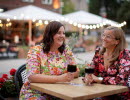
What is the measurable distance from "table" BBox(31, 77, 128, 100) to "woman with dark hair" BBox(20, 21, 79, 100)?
91 mm

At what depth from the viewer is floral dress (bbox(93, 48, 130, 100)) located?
121 inches

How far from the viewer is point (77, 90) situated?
271 cm

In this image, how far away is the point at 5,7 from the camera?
25.6 meters

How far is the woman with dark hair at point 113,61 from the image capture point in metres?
3.09

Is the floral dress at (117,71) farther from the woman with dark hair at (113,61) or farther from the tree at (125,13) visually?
the tree at (125,13)

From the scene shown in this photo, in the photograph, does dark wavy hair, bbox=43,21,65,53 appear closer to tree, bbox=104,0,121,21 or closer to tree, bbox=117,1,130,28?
tree, bbox=117,1,130,28

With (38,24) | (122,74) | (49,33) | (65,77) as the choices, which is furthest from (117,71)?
(38,24)

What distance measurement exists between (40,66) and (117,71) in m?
0.91

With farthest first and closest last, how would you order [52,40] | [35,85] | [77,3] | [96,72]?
[77,3] → [96,72] → [52,40] → [35,85]

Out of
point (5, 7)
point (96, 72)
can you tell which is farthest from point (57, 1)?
point (96, 72)

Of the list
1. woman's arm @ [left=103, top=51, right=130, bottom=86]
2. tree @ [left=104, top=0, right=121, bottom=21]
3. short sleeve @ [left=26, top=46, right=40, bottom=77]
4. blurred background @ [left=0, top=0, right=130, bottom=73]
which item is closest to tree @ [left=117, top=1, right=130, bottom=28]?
blurred background @ [left=0, top=0, right=130, bottom=73]

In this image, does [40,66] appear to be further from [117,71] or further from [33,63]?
[117,71]

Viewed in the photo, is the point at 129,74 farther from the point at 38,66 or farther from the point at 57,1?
the point at 57,1

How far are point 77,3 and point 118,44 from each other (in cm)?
6402
